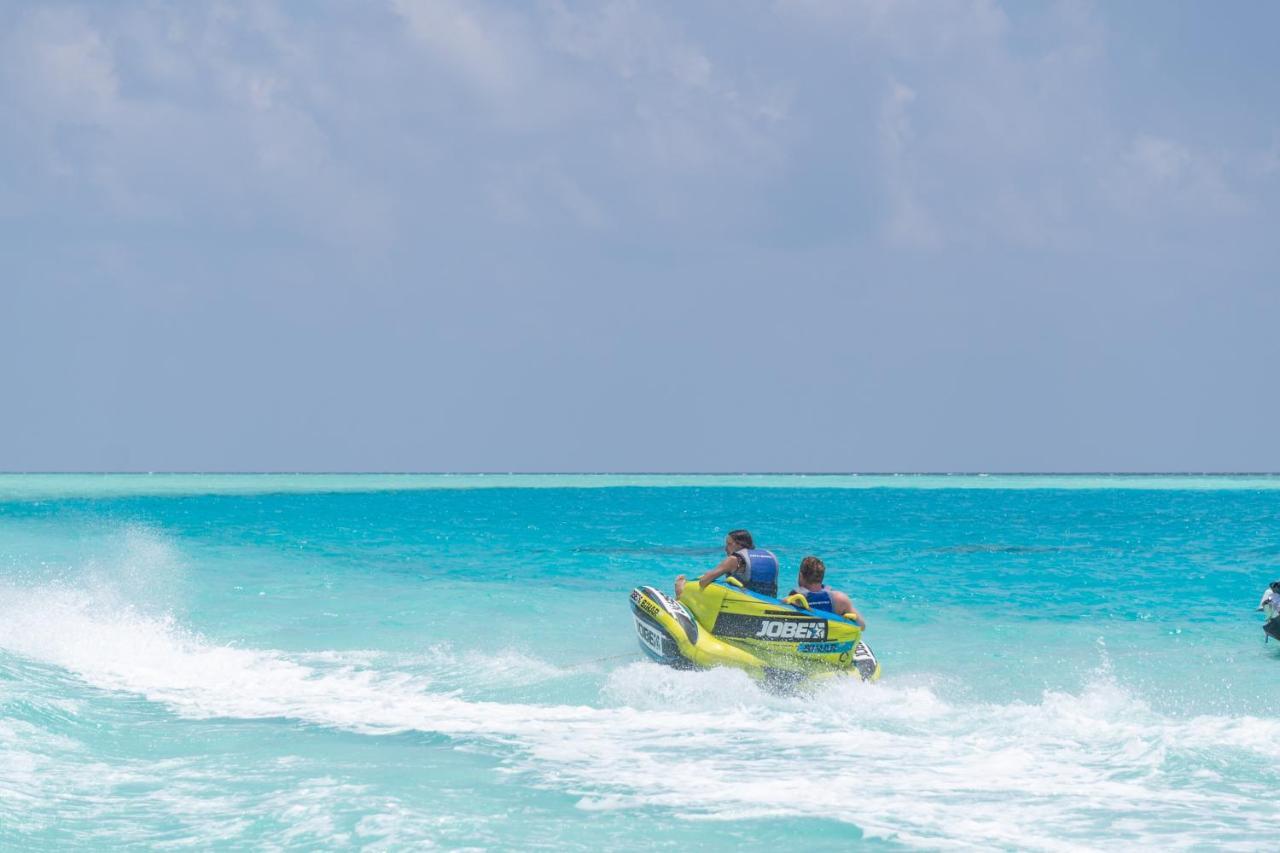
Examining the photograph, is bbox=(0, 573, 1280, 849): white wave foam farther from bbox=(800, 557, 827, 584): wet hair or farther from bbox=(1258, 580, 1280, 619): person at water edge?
bbox=(1258, 580, 1280, 619): person at water edge

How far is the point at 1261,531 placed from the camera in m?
52.1

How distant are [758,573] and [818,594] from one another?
0.65 meters

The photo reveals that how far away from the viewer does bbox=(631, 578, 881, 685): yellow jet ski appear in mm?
12156

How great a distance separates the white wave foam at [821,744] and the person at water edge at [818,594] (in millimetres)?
851

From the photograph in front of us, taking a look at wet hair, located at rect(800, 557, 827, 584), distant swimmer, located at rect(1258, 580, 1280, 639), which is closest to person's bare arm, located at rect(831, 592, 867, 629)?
wet hair, located at rect(800, 557, 827, 584)

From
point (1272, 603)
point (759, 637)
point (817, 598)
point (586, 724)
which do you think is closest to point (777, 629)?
point (759, 637)

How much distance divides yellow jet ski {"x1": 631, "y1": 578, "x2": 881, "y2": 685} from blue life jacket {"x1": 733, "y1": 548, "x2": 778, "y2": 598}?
0.12 meters

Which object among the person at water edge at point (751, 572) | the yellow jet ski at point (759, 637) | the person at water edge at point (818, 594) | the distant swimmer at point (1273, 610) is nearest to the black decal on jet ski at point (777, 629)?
the yellow jet ski at point (759, 637)

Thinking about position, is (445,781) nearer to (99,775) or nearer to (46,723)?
(99,775)

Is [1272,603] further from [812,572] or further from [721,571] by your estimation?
[721,571]

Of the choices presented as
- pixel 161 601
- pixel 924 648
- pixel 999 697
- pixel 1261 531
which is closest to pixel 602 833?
pixel 999 697

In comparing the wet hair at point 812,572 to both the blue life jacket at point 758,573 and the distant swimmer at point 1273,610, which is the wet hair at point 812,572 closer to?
the blue life jacket at point 758,573

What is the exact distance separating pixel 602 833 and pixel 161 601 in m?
16.1

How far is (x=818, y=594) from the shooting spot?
1256cm
